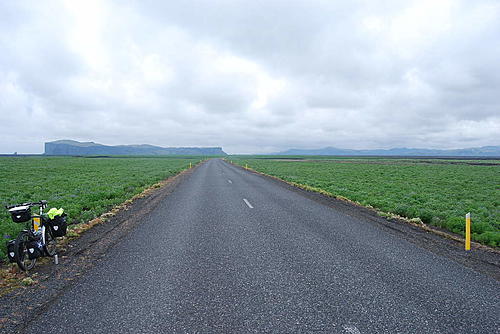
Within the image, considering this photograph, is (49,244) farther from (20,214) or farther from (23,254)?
(20,214)

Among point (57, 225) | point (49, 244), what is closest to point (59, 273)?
point (57, 225)

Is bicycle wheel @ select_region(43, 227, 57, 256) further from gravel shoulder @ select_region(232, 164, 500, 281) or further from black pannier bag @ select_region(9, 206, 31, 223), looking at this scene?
gravel shoulder @ select_region(232, 164, 500, 281)

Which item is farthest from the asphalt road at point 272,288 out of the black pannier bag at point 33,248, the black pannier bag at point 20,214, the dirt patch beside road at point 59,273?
Result: the black pannier bag at point 20,214

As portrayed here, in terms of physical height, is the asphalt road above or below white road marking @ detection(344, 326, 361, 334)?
below

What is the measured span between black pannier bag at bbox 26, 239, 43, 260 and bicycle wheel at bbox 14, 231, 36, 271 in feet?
0.25

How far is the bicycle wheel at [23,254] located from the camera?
4.91 metres

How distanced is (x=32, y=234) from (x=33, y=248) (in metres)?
0.31

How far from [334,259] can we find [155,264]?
3627 millimetres

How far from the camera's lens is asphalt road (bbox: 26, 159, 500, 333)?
11.4 ft

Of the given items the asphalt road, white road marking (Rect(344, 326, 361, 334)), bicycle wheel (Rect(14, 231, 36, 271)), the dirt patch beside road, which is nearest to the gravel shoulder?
the asphalt road

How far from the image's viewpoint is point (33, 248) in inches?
205

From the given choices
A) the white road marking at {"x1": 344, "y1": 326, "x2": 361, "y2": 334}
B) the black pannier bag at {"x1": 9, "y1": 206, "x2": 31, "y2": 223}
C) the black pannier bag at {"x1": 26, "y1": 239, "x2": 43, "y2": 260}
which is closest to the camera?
the white road marking at {"x1": 344, "y1": 326, "x2": 361, "y2": 334}

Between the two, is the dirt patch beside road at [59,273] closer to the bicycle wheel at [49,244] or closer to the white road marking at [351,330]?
the bicycle wheel at [49,244]

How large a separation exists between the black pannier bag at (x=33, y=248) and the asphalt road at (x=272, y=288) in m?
1.11
